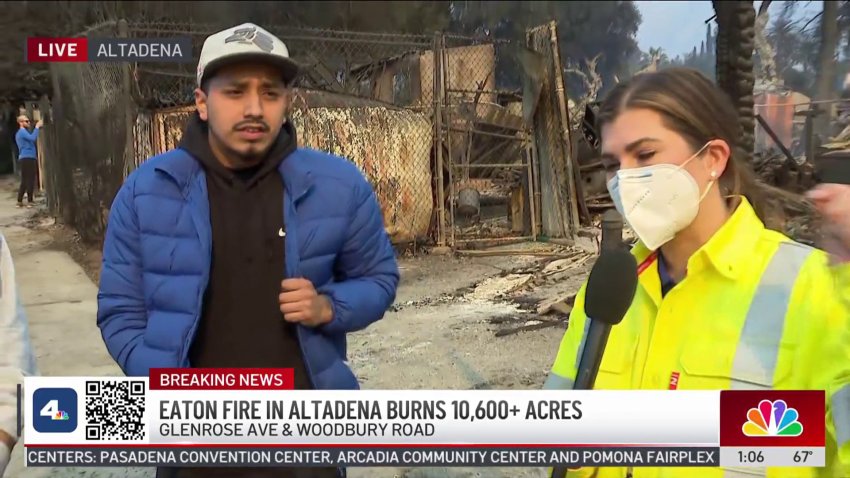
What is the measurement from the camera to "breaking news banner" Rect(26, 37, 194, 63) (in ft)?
6.80

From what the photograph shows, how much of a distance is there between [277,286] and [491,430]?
516 millimetres

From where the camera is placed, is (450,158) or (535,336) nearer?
(535,336)

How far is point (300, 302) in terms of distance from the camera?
1274 millimetres

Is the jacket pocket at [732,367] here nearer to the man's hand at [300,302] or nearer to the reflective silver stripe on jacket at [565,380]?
the reflective silver stripe on jacket at [565,380]

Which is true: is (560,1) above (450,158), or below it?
above

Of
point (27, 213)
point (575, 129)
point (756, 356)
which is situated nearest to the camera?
point (756, 356)

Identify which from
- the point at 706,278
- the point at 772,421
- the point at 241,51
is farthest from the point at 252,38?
the point at 772,421

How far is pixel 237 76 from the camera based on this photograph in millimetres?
1323

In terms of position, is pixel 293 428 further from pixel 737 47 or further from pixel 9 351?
pixel 737 47

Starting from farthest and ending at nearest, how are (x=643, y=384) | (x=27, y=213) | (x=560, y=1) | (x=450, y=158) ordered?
(x=450, y=158) → (x=27, y=213) → (x=560, y=1) → (x=643, y=384)

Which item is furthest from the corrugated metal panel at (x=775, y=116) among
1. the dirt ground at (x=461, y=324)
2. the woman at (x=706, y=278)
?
the woman at (x=706, y=278)

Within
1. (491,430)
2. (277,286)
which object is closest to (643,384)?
(491,430)

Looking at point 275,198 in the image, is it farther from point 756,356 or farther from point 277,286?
point 756,356

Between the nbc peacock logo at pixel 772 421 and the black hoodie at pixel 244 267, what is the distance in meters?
0.86
